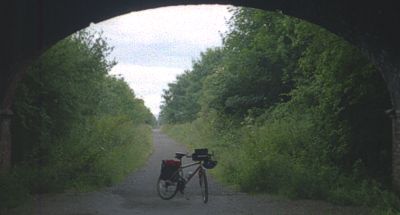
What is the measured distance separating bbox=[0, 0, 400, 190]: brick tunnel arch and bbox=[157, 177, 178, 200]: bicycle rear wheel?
365 centimetres

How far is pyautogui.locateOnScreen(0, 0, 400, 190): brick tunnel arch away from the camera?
439 inches

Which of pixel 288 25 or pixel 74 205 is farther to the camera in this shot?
pixel 288 25

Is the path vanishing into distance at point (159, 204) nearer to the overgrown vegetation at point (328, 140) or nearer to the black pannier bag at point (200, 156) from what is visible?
the overgrown vegetation at point (328, 140)

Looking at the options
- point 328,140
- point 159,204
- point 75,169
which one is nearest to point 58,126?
point 75,169

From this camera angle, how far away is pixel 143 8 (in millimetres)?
12125

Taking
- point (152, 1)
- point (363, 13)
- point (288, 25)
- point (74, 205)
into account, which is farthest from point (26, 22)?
point (288, 25)

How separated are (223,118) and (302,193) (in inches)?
535

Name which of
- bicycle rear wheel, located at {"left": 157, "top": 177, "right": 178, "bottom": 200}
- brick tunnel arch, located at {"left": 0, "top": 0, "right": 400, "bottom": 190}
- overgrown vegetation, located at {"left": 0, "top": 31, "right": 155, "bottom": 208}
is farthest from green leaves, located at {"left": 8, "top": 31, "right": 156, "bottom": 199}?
bicycle rear wheel, located at {"left": 157, "top": 177, "right": 178, "bottom": 200}

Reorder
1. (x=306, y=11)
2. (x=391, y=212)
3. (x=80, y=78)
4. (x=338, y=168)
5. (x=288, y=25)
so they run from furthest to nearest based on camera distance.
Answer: (x=288, y=25) < (x=80, y=78) < (x=338, y=168) < (x=306, y=11) < (x=391, y=212)

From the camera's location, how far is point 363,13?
36.4ft

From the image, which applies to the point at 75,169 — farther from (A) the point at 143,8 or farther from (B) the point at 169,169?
(A) the point at 143,8

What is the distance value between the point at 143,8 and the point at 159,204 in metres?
4.32

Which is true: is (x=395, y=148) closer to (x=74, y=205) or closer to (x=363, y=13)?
(x=363, y=13)

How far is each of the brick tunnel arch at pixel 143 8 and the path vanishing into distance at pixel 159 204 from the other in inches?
74.6
